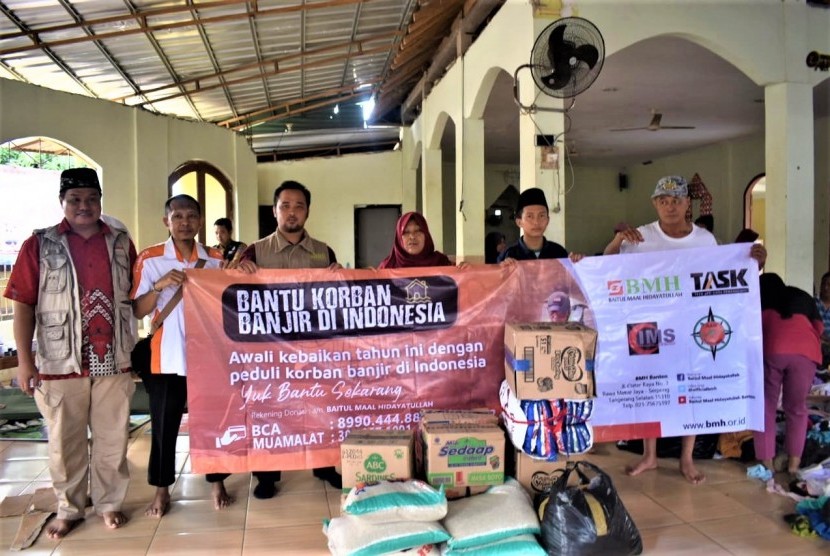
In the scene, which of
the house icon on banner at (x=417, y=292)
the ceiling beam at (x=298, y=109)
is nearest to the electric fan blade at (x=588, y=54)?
the house icon on banner at (x=417, y=292)

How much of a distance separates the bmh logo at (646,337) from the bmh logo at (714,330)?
147mm

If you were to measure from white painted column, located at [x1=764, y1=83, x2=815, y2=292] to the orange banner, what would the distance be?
2.52 metres

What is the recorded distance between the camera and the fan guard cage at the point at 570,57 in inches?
144

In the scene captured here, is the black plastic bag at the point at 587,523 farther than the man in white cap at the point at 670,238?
No

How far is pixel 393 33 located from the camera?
21.0ft

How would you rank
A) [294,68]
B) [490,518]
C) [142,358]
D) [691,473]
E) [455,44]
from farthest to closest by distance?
1. [294,68]
2. [455,44]
3. [691,473]
4. [142,358]
5. [490,518]

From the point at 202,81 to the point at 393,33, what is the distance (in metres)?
2.49

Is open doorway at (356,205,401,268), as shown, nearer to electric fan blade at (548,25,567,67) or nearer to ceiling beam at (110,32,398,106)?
ceiling beam at (110,32,398,106)

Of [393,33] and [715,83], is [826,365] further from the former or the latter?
[393,33]

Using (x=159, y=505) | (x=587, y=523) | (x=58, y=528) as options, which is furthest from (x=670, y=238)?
(x=58, y=528)

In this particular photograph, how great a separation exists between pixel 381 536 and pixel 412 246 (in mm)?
1478

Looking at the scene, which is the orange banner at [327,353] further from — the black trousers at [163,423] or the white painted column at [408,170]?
the white painted column at [408,170]

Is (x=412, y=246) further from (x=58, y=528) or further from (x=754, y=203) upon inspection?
(x=754, y=203)

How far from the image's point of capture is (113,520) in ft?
8.38
